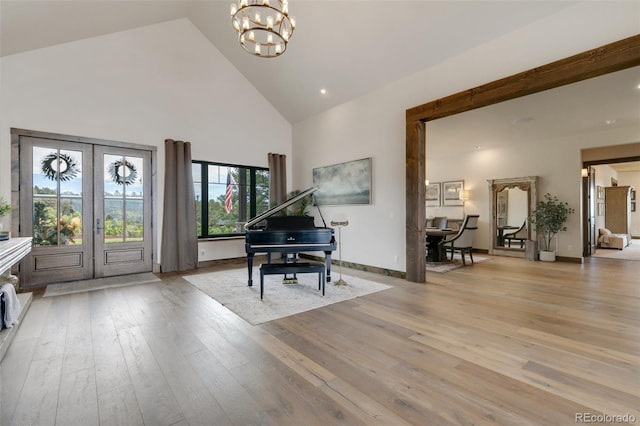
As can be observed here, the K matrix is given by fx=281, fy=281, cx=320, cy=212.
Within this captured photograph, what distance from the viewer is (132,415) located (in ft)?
5.47

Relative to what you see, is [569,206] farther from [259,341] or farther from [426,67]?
[259,341]

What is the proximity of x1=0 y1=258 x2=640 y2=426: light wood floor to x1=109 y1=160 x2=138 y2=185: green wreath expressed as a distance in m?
2.37

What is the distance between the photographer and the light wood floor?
169cm

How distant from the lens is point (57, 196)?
481 centimetres

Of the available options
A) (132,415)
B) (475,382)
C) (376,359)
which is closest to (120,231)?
(132,415)

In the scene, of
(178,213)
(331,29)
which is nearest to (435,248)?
(331,29)

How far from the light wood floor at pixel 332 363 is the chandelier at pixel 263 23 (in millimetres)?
3388

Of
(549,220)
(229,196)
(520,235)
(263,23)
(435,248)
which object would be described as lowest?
(435,248)

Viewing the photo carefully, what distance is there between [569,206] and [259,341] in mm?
8108

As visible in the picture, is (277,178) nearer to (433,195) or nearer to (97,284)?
(97,284)

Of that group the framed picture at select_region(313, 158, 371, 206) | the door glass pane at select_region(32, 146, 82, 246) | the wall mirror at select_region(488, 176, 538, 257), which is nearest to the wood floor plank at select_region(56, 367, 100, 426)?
the door glass pane at select_region(32, 146, 82, 246)

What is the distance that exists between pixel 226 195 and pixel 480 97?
18.0ft

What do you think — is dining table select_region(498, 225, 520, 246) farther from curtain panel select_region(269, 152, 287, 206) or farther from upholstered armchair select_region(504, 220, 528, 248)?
curtain panel select_region(269, 152, 287, 206)

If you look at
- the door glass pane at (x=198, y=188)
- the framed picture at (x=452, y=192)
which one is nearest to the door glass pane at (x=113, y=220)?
the door glass pane at (x=198, y=188)
